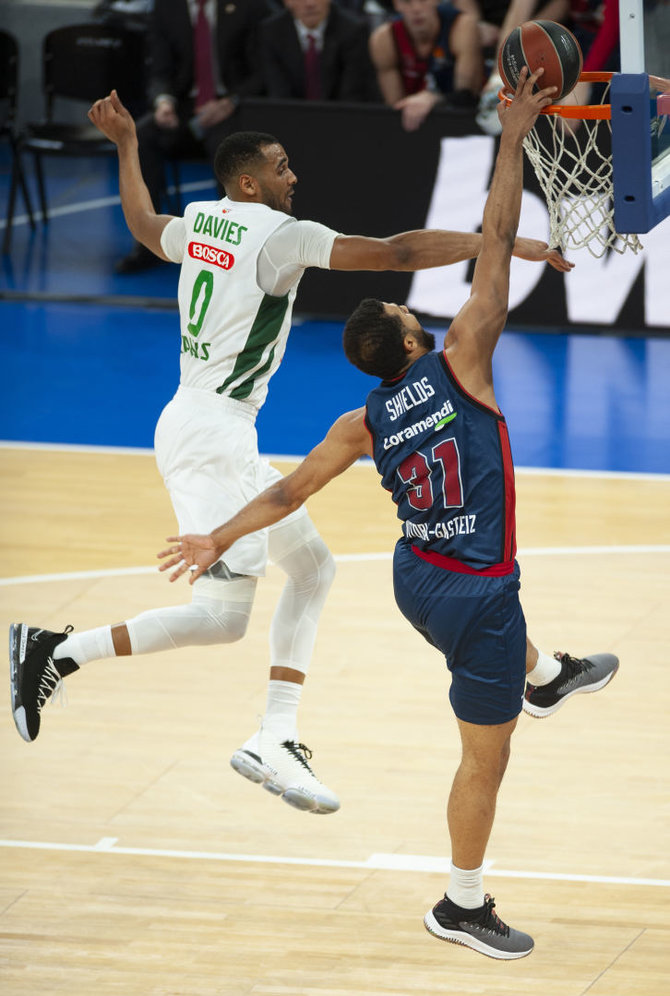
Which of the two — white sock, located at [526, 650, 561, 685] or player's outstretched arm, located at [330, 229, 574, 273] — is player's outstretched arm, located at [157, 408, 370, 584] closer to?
player's outstretched arm, located at [330, 229, 574, 273]

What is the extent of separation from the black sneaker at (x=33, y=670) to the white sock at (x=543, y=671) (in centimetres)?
178

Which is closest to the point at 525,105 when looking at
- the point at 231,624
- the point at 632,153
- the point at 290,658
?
the point at 632,153

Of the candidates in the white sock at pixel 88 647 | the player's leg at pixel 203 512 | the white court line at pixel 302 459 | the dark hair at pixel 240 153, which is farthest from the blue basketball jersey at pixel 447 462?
the white court line at pixel 302 459

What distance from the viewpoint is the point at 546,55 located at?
5133 millimetres

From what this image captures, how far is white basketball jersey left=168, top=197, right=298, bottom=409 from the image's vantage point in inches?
224

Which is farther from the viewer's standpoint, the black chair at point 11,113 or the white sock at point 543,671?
the black chair at point 11,113

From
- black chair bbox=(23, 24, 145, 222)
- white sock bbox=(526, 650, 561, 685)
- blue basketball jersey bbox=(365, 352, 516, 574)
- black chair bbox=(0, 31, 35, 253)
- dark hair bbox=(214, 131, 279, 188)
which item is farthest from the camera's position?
black chair bbox=(23, 24, 145, 222)

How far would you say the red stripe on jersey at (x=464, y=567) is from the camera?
513cm

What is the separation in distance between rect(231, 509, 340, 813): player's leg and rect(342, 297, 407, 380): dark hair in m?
1.14

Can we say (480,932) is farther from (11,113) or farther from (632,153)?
(11,113)

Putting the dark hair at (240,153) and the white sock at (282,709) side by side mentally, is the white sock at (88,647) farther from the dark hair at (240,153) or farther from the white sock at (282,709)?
the dark hair at (240,153)

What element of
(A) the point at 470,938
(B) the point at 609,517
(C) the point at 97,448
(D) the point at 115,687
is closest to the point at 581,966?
(A) the point at 470,938

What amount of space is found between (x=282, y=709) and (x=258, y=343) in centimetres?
140

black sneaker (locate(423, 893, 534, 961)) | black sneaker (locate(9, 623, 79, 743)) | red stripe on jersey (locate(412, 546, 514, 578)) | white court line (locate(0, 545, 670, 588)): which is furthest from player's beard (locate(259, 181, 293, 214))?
white court line (locate(0, 545, 670, 588))
